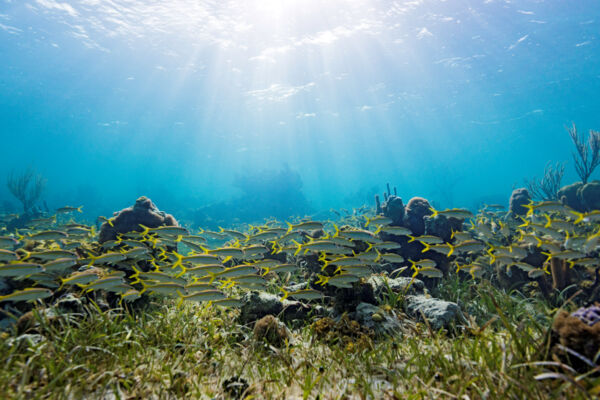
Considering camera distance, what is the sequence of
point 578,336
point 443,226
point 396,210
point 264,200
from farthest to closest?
point 264,200, point 396,210, point 443,226, point 578,336

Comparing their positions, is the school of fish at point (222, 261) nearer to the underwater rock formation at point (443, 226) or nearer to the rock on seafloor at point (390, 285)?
the rock on seafloor at point (390, 285)

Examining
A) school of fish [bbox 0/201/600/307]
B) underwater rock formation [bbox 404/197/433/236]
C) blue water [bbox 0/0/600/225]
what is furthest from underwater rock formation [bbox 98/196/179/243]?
blue water [bbox 0/0/600/225]

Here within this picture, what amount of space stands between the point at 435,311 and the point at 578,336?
2767 mm

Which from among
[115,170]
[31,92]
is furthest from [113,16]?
[115,170]

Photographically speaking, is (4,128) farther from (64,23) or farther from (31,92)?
(64,23)

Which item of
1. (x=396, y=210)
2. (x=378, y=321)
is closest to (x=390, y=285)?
(x=378, y=321)

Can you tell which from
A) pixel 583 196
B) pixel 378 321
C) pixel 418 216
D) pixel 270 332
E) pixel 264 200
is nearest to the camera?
pixel 270 332

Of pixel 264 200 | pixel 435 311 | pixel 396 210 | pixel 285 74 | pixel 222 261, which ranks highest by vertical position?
pixel 285 74

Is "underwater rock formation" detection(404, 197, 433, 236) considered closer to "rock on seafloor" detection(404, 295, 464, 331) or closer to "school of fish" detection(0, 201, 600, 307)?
"school of fish" detection(0, 201, 600, 307)

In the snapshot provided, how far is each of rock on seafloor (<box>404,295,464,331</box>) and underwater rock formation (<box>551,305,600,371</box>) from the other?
1.98 meters

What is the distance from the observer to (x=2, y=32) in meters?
25.7

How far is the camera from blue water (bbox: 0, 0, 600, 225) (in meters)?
23.5

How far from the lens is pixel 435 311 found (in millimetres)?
4840

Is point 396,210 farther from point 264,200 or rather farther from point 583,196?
point 264,200
